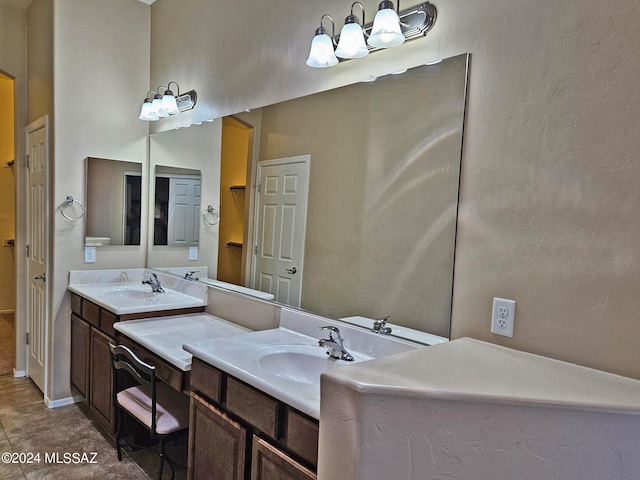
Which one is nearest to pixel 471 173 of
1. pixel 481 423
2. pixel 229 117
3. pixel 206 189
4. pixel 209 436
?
pixel 481 423

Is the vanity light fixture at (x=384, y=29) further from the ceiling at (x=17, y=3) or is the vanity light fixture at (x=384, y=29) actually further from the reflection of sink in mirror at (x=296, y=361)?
the ceiling at (x=17, y=3)

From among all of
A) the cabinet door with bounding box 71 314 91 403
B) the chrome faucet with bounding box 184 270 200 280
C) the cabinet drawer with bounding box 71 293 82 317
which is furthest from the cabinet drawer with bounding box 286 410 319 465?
the cabinet drawer with bounding box 71 293 82 317

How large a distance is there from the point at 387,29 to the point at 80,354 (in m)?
2.69

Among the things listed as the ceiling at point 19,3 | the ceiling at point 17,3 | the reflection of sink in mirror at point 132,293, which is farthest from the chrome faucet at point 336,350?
the ceiling at point 17,3

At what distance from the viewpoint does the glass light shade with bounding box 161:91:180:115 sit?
113 inches

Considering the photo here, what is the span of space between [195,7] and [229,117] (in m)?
0.85

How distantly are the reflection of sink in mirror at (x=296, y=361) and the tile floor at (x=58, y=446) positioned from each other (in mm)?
1094

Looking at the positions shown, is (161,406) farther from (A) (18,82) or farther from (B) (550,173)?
(A) (18,82)

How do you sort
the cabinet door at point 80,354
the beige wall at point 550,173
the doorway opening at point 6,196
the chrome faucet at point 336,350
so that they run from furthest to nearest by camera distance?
the doorway opening at point 6,196 < the cabinet door at point 80,354 < the chrome faucet at point 336,350 < the beige wall at point 550,173

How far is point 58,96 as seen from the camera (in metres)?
2.91

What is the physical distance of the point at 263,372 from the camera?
4.79 feet

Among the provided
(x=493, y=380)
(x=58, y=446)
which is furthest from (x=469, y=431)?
(x=58, y=446)

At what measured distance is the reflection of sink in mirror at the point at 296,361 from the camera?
1.69 meters

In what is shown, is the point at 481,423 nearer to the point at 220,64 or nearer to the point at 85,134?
the point at 220,64
